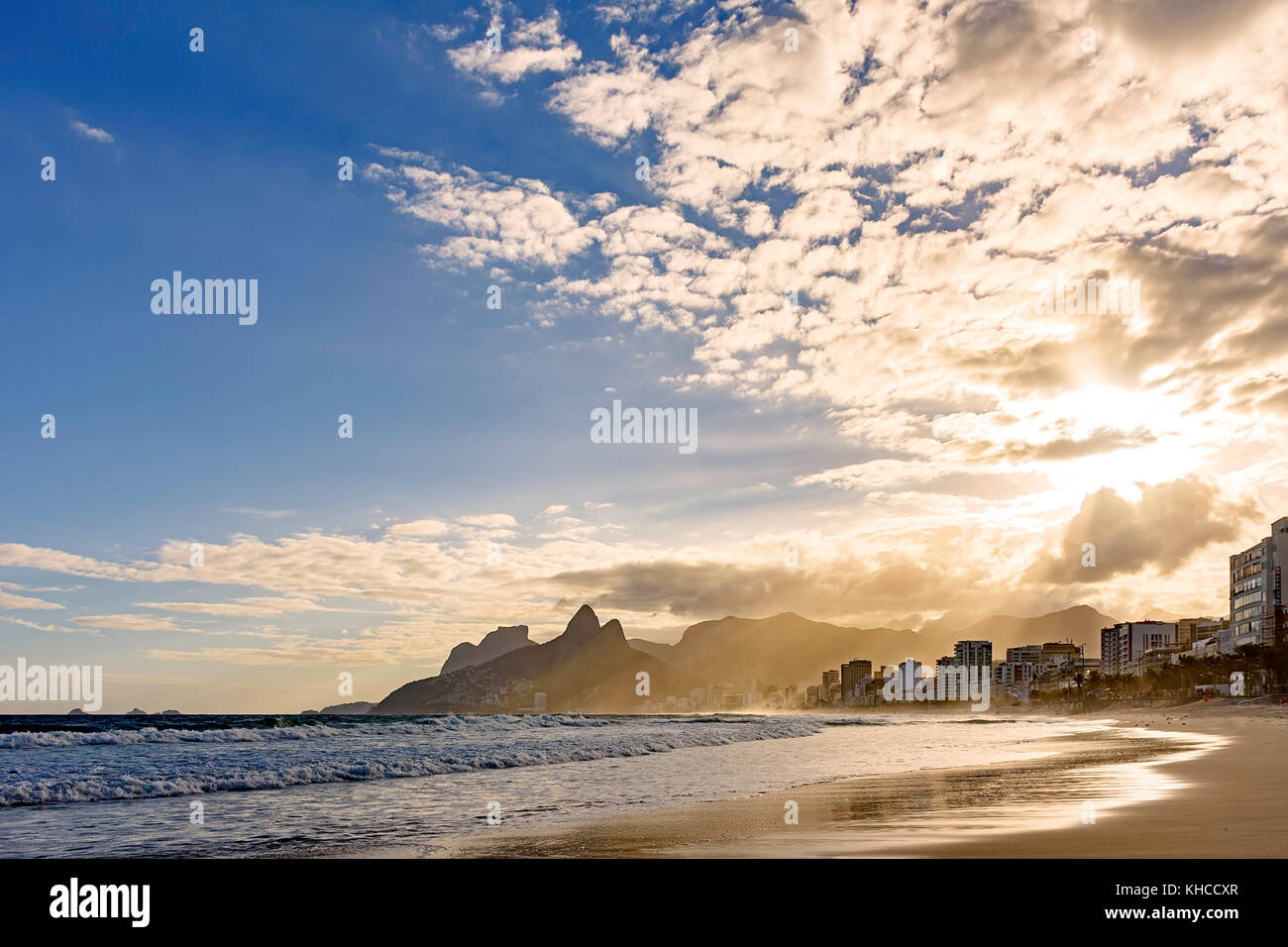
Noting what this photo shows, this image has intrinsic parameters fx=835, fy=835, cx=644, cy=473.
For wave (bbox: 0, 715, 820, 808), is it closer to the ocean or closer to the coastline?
the ocean

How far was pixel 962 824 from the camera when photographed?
570 inches

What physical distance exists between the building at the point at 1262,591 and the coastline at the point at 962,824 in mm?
164310

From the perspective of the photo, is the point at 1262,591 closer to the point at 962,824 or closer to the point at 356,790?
the point at 962,824

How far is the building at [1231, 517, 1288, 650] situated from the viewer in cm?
16112

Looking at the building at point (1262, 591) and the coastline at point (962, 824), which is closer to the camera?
the coastline at point (962, 824)

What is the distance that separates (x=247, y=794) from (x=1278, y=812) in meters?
23.8

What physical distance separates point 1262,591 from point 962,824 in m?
194

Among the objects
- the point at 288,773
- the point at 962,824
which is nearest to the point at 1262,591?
the point at 962,824

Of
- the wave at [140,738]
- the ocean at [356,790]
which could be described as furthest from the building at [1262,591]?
the wave at [140,738]

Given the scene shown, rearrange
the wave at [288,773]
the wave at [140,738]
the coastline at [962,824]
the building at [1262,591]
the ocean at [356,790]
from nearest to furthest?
the coastline at [962,824] < the ocean at [356,790] < the wave at [288,773] < the wave at [140,738] < the building at [1262,591]

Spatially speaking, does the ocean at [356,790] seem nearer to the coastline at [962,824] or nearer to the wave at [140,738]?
the coastline at [962,824]

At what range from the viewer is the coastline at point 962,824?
38.5 feet
